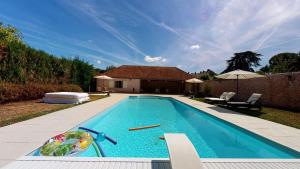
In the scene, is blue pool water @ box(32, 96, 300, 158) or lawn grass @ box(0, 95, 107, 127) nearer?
blue pool water @ box(32, 96, 300, 158)

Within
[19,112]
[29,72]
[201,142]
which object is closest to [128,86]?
[29,72]

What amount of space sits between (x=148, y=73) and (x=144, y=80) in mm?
1456

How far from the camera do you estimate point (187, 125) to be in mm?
9117

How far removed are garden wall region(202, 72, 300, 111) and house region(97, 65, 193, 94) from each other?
14.3 m

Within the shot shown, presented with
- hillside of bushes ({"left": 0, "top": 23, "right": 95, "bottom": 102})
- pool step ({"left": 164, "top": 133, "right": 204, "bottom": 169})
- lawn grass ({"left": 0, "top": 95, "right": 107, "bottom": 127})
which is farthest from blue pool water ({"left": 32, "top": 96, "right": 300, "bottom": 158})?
hillside of bushes ({"left": 0, "top": 23, "right": 95, "bottom": 102})

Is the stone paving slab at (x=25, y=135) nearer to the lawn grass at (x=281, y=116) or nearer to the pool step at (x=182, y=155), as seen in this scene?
the pool step at (x=182, y=155)

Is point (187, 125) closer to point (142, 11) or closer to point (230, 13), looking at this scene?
point (230, 13)

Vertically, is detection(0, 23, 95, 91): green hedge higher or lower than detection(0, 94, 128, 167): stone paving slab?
higher

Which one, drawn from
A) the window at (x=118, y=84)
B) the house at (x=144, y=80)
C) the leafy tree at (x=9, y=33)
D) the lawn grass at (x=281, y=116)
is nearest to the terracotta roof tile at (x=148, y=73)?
the house at (x=144, y=80)

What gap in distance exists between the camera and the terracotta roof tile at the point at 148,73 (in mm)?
32125

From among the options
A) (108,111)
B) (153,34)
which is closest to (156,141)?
(108,111)

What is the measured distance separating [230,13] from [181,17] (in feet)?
15.3

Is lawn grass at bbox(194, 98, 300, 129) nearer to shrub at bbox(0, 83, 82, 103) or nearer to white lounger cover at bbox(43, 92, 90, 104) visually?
white lounger cover at bbox(43, 92, 90, 104)

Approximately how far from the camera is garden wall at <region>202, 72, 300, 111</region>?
12672 mm
